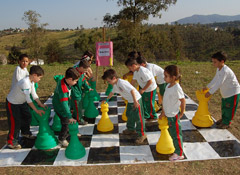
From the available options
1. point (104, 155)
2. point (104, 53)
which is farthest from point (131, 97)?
point (104, 53)

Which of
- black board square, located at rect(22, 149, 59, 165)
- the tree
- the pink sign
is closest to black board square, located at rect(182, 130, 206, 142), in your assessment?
black board square, located at rect(22, 149, 59, 165)

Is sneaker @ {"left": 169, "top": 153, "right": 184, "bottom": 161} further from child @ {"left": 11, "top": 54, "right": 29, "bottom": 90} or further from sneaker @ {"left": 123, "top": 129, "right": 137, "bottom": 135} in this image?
child @ {"left": 11, "top": 54, "right": 29, "bottom": 90}

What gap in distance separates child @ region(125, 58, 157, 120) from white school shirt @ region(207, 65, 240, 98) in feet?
2.79

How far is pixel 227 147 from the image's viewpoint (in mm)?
2381

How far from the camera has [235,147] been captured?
2.37 m

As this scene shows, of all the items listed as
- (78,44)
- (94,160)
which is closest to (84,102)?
(94,160)

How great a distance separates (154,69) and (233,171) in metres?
1.91

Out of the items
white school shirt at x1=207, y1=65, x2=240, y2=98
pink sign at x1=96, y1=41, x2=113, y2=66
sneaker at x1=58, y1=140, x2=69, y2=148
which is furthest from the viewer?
pink sign at x1=96, y1=41, x2=113, y2=66

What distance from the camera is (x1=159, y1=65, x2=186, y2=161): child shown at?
2.07m

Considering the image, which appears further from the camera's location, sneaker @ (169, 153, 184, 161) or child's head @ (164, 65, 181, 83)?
sneaker @ (169, 153, 184, 161)

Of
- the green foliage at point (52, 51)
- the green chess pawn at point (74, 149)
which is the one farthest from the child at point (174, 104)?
the green foliage at point (52, 51)

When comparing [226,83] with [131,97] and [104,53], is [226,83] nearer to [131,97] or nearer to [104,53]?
[131,97]

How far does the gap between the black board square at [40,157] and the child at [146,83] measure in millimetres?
1458

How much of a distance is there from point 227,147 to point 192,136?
17.4 inches
